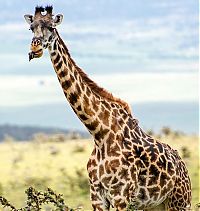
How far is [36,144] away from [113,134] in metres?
21.5

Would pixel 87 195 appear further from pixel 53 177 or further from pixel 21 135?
pixel 21 135

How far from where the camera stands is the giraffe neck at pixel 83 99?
1109 centimetres

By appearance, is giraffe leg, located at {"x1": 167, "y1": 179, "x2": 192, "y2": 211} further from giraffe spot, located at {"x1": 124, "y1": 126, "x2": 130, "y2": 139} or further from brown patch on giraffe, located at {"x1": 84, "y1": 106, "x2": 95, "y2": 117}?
brown patch on giraffe, located at {"x1": 84, "y1": 106, "x2": 95, "y2": 117}

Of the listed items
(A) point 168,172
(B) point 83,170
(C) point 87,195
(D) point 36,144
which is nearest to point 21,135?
(D) point 36,144

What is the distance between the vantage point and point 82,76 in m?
11.4

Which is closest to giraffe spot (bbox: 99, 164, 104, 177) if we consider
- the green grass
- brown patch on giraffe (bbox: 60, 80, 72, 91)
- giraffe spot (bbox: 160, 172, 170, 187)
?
giraffe spot (bbox: 160, 172, 170, 187)

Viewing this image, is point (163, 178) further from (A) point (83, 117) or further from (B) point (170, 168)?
(A) point (83, 117)

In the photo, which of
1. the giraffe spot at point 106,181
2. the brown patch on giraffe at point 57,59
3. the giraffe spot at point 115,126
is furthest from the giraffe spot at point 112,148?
the brown patch on giraffe at point 57,59

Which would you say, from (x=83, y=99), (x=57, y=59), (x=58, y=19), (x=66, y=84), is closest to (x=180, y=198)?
(x=83, y=99)

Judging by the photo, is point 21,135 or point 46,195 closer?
point 46,195

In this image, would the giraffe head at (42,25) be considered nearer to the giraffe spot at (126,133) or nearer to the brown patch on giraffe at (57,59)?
the brown patch on giraffe at (57,59)

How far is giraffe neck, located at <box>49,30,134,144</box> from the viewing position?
36.4 feet

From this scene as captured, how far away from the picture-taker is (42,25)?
10867 millimetres

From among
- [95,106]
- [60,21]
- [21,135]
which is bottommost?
[21,135]
